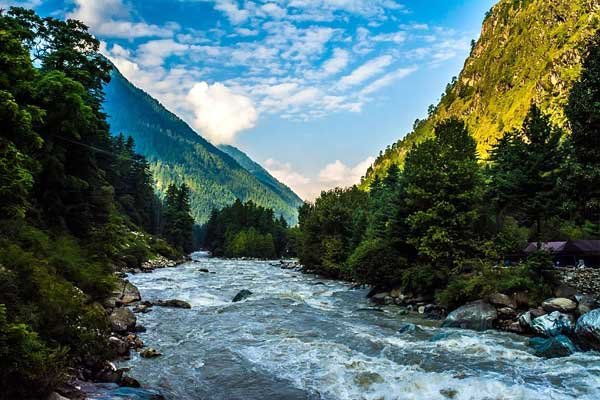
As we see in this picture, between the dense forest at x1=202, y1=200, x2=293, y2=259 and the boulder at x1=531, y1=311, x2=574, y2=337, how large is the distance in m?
102

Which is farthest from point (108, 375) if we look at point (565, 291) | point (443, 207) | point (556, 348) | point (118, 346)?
point (443, 207)

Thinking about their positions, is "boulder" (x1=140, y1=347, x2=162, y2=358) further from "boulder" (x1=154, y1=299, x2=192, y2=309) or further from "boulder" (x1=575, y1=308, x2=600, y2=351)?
"boulder" (x1=575, y1=308, x2=600, y2=351)

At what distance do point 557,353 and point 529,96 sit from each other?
202578 millimetres

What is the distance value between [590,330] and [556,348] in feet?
6.77

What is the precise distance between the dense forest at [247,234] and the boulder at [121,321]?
3890 inches

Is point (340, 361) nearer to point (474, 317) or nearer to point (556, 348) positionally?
point (556, 348)

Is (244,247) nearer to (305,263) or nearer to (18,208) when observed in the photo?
(305,263)

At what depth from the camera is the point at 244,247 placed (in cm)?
11794

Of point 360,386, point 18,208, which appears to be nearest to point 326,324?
point 360,386

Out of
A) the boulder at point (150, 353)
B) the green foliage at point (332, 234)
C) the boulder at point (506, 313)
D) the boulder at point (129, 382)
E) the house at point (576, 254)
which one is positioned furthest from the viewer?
the green foliage at point (332, 234)

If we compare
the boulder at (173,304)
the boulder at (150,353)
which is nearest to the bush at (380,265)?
the boulder at (173,304)

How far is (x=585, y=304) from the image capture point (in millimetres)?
20609

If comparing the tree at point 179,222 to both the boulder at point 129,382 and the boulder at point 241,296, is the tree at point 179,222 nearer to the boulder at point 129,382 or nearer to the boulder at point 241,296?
the boulder at point 241,296

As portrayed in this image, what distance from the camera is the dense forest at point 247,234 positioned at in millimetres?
119000
